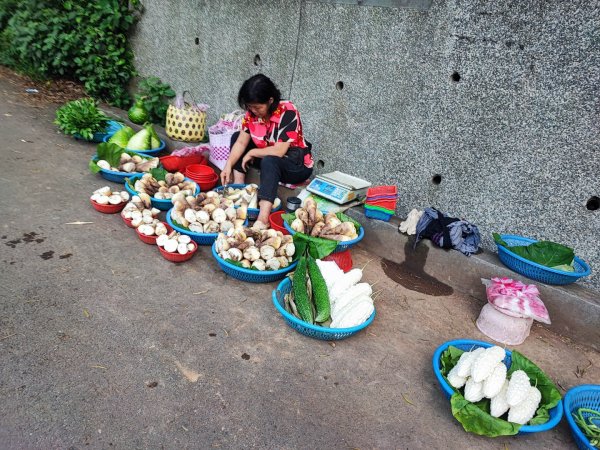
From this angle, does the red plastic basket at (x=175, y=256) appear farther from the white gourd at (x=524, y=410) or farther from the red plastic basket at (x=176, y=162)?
the white gourd at (x=524, y=410)

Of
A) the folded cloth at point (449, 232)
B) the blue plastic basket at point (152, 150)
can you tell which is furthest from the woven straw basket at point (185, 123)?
the folded cloth at point (449, 232)

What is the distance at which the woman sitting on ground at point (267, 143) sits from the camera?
367 centimetres

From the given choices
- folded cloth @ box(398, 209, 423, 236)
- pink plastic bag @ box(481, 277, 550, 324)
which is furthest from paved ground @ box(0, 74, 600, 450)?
folded cloth @ box(398, 209, 423, 236)

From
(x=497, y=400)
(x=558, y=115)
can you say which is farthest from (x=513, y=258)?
(x=497, y=400)

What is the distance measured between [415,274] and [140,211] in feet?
8.36

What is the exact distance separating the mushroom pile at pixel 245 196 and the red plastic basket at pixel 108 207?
3.20 ft

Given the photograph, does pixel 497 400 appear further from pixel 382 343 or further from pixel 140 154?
pixel 140 154

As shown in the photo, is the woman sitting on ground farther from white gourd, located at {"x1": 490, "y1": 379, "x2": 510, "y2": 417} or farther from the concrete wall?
white gourd, located at {"x1": 490, "y1": 379, "x2": 510, "y2": 417}

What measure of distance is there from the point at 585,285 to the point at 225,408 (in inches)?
115

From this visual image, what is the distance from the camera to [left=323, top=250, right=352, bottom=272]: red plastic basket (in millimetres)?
3467

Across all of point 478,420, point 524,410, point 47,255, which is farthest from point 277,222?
point 524,410

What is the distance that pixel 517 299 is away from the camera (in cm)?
286

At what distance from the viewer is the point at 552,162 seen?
325cm

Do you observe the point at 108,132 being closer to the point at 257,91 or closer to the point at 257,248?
the point at 257,91
